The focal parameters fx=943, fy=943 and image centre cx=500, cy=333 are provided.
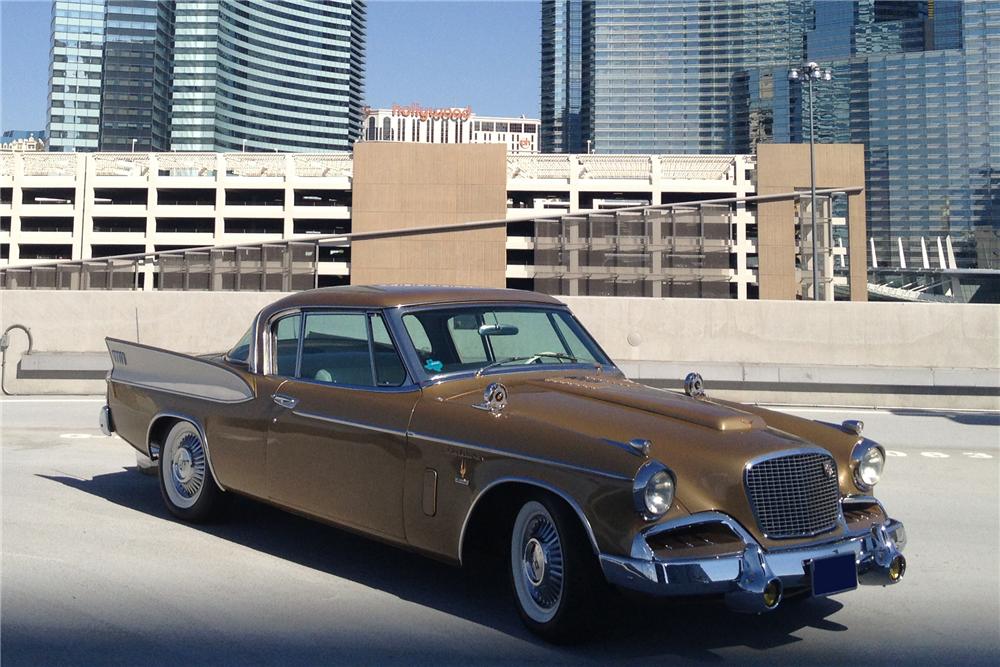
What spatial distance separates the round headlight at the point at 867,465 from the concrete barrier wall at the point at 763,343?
794cm

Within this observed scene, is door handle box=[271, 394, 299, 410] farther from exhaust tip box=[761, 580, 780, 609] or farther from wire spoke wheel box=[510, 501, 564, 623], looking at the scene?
exhaust tip box=[761, 580, 780, 609]

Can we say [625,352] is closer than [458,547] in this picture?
No

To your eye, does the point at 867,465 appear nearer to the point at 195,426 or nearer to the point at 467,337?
the point at 467,337

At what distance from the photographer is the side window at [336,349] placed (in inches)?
203

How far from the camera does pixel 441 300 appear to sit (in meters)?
5.30

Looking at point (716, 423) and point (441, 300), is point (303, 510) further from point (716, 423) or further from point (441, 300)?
point (716, 423)

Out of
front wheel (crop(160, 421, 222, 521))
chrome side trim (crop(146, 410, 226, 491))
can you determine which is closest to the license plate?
chrome side trim (crop(146, 410, 226, 491))

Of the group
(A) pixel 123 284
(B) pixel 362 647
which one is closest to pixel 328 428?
(B) pixel 362 647

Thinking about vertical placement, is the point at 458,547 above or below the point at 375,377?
below

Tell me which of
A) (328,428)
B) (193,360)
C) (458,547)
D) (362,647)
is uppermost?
(193,360)

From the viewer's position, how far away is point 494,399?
14.5ft

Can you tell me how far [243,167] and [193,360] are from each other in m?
110

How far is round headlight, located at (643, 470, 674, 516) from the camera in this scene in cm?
371

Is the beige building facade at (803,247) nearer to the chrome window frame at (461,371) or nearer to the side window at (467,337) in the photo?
the chrome window frame at (461,371)
